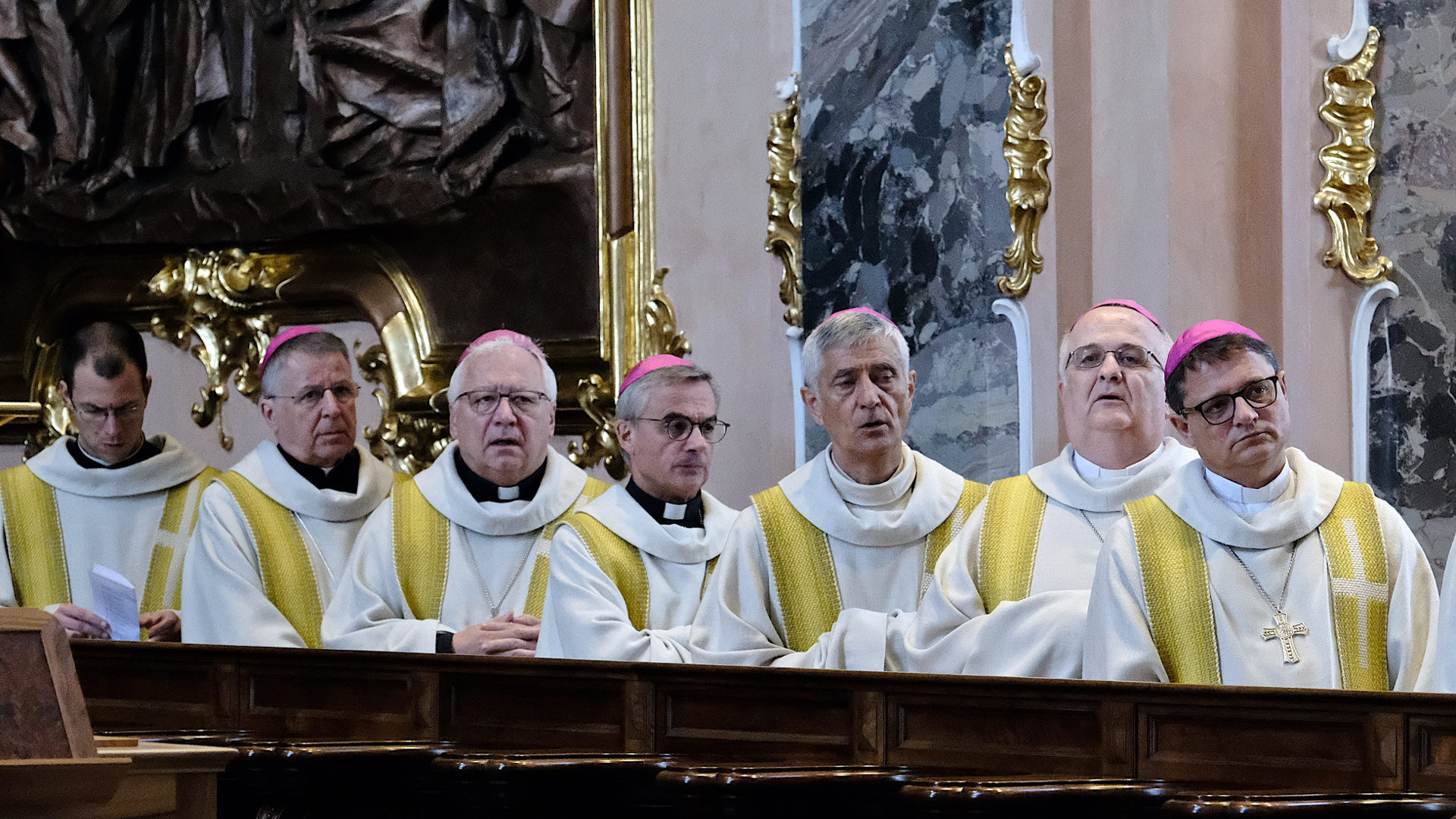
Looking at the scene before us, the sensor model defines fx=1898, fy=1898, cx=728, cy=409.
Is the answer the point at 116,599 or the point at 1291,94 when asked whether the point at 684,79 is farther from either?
the point at 116,599

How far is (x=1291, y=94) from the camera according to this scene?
6.21 meters

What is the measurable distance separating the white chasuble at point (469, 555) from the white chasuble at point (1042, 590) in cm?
173

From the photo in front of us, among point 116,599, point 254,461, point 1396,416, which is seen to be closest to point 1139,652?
point 1396,416

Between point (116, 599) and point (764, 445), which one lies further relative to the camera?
point (764, 445)

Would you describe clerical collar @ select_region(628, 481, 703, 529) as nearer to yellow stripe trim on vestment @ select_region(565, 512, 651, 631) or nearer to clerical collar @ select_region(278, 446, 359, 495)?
yellow stripe trim on vestment @ select_region(565, 512, 651, 631)

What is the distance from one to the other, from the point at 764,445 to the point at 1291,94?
2.42m

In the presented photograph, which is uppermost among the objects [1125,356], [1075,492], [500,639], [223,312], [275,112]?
[275,112]

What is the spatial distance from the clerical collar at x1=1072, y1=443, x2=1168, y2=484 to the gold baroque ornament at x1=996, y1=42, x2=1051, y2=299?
144 cm

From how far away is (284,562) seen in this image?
6.54 meters

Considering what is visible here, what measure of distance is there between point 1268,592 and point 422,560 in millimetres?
2905

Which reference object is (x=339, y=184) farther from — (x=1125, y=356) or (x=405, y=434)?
(x=1125, y=356)

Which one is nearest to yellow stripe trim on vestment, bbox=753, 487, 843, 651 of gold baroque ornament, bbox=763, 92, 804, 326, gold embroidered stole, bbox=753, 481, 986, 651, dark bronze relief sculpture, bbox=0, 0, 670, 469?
gold embroidered stole, bbox=753, 481, 986, 651

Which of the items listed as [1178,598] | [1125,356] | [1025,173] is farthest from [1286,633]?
[1025,173]

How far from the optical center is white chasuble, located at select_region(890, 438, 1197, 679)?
182 inches
